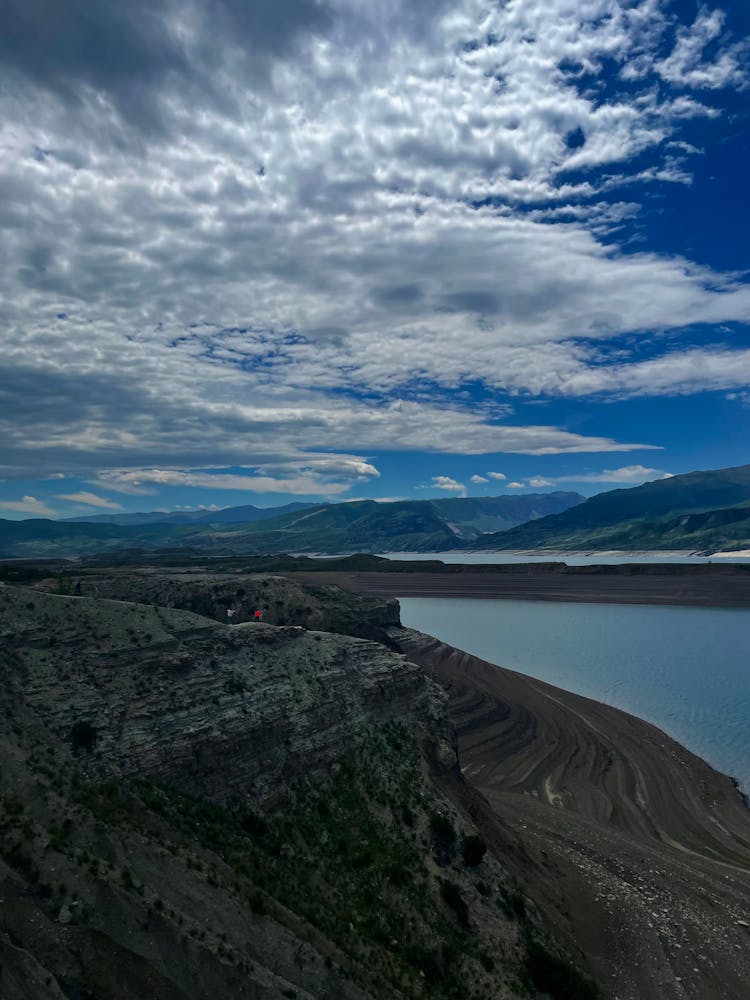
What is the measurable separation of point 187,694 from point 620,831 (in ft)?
118

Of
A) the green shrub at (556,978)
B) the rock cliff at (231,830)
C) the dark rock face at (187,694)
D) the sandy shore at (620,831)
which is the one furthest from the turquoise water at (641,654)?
the dark rock face at (187,694)

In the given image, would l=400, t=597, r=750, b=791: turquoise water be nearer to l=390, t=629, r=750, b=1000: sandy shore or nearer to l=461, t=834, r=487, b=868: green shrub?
l=390, t=629, r=750, b=1000: sandy shore

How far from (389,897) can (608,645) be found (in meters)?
112

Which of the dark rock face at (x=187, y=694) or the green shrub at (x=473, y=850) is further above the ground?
the dark rock face at (x=187, y=694)

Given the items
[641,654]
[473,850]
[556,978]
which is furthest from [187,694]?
[641,654]

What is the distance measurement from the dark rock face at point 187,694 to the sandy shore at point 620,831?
1407 centimetres

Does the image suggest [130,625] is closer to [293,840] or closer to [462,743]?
[293,840]

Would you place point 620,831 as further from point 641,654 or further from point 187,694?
point 641,654

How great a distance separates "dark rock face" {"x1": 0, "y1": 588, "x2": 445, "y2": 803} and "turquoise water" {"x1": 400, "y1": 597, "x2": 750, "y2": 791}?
145 ft

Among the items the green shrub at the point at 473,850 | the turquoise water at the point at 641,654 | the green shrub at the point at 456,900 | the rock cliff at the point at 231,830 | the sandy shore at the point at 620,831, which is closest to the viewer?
the rock cliff at the point at 231,830

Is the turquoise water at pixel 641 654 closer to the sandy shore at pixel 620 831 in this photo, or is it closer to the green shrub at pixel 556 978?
the sandy shore at pixel 620 831

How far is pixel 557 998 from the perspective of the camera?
85.8 ft

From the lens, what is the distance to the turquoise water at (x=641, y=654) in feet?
244

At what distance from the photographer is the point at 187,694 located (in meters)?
30.7
